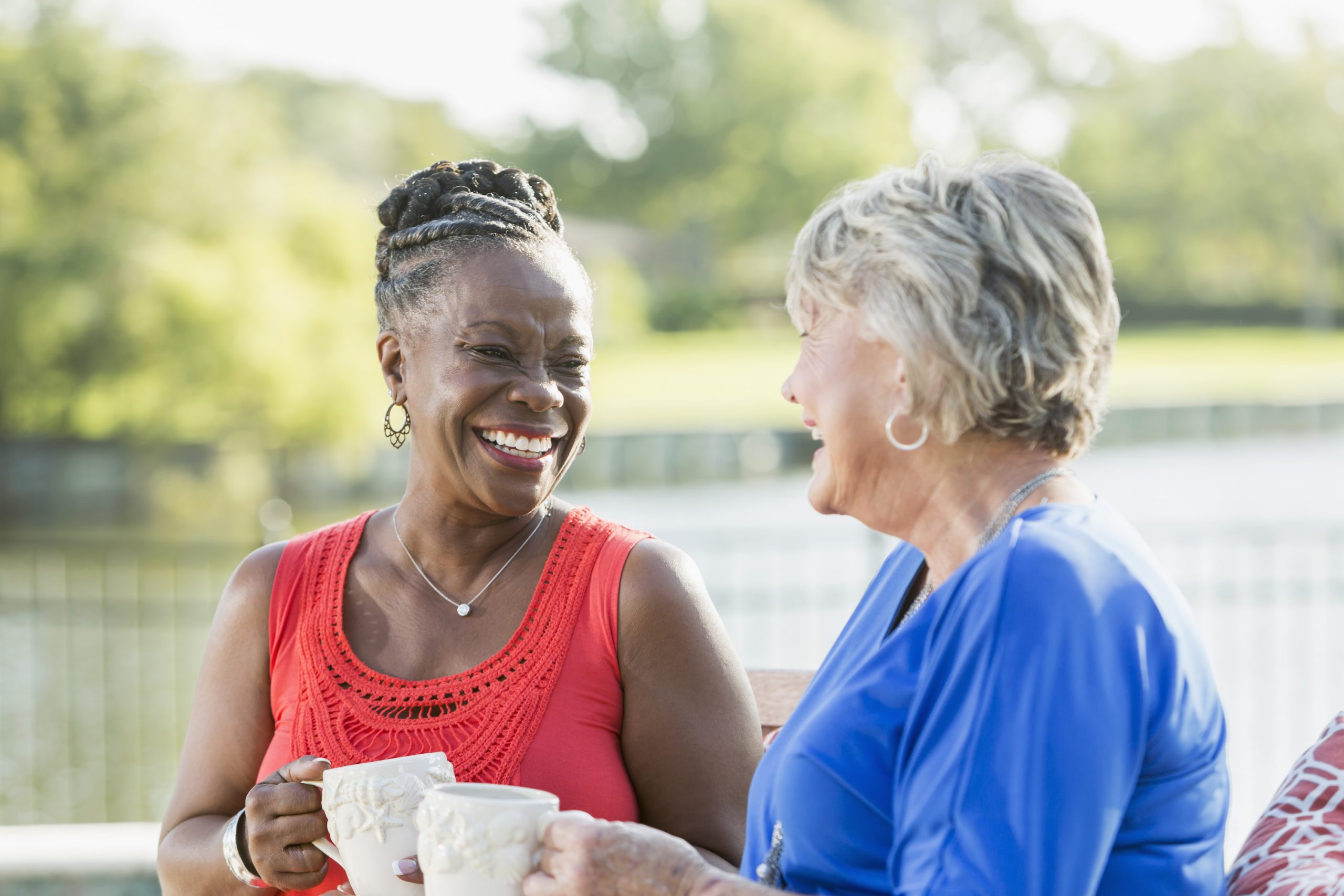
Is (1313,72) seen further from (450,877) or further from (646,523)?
(450,877)

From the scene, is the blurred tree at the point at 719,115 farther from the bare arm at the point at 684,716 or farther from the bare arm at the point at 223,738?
the bare arm at the point at 684,716

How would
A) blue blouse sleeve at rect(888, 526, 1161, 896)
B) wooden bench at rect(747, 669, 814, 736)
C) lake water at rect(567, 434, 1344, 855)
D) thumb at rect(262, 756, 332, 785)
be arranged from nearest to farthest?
blue blouse sleeve at rect(888, 526, 1161, 896) → thumb at rect(262, 756, 332, 785) → wooden bench at rect(747, 669, 814, 736) → lake water at rect(567, 434, 1344, 855)

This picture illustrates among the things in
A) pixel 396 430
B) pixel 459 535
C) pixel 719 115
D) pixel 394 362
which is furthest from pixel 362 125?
pixel 459 535

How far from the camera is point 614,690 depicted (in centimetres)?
180

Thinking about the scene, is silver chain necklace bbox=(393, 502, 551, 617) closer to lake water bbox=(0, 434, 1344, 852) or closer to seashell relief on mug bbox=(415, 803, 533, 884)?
seashell relief on mug bbox=(415, 803, 533, 884)

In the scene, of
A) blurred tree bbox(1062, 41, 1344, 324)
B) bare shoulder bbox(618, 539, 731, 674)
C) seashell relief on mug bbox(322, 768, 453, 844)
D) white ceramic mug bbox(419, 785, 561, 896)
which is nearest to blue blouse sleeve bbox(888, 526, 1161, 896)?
white ceramic mug bbox(419, 785, 561, 896)

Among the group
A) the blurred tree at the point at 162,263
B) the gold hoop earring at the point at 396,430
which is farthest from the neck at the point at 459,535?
the blurred tree at the point at 162,263

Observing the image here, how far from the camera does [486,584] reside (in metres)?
1.93

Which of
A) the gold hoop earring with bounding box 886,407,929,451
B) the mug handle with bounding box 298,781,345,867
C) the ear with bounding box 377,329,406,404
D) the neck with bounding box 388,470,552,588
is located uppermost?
the ear with bounding box 377,329,406,404

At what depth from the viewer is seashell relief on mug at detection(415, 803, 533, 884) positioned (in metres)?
1.22

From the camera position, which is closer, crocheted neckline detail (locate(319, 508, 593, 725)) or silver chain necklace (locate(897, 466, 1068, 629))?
silver chain necklace (locate(897, 466, 1068, 629))

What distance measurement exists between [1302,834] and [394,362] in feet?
4.54

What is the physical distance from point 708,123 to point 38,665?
153 ft

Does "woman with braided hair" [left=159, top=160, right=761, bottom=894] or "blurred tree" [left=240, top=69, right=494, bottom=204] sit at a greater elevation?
"blurred tree" [left=240, top=69, right=494, bottom=204]
